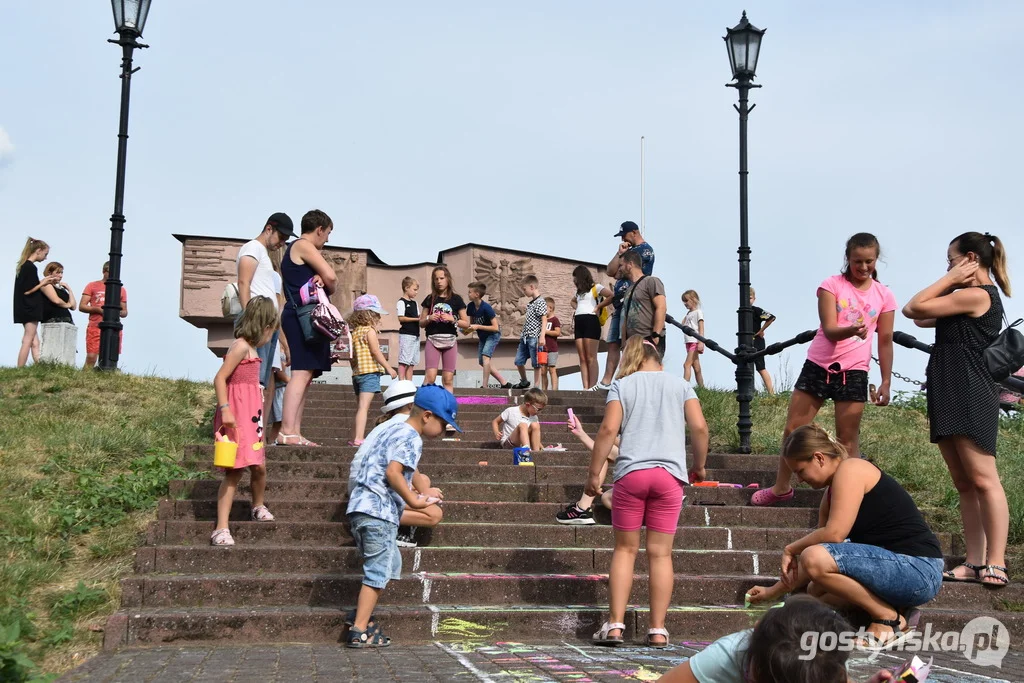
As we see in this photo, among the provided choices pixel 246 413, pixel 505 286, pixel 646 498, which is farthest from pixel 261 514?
pixel 505 286

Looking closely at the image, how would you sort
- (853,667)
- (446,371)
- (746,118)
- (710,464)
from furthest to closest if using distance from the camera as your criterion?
(446,371), (746,118), (710,464), (853,667)

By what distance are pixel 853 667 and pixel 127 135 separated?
11228 mm

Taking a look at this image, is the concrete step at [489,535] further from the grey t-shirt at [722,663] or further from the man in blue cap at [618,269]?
the grey t-shirt at [722,663]

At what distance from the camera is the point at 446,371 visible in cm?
1311

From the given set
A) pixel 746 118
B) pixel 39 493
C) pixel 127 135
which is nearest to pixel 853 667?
pixel 39 493

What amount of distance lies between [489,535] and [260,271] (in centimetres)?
279

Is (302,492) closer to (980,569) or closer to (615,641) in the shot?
(615,641)

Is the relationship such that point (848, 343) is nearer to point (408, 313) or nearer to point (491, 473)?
point (491, 473)

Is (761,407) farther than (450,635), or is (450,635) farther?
(761,407)

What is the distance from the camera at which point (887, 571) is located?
4.55 meters

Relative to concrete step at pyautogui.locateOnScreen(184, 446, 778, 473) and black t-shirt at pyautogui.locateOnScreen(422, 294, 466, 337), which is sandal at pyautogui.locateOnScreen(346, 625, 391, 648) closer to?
concrete step at pyautogui.locateOnScreen(184, 446, 778, 473)

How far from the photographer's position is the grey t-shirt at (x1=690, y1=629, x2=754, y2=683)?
2.56 meters

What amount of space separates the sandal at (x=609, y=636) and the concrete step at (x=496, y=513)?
2166 mm

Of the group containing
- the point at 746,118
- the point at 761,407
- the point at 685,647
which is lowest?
the point at 685,647
